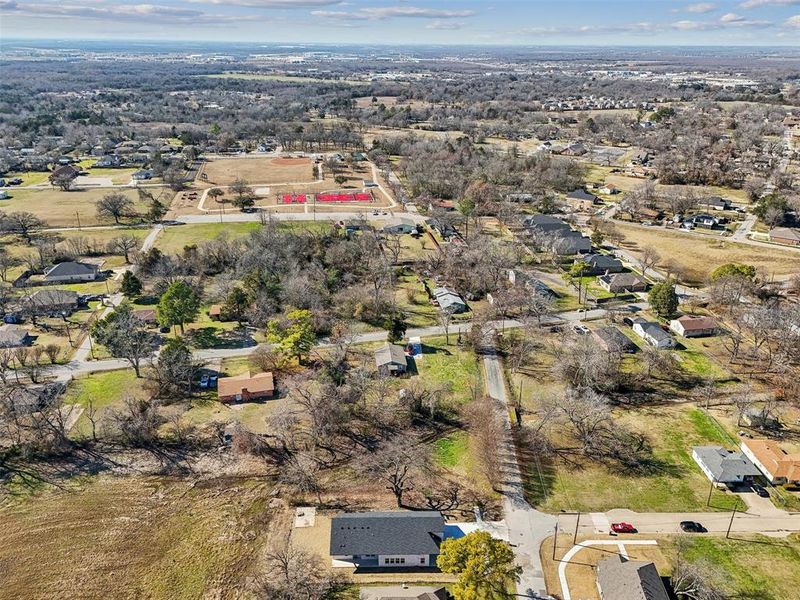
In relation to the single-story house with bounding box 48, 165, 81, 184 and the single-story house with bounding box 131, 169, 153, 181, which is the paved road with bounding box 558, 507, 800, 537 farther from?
the single-story house with bounding box 48, 165, 81, 184

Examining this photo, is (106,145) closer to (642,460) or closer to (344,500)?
(344,500)

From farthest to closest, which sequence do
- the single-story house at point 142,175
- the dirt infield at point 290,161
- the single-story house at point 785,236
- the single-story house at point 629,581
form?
the dirt infield at point 290,161
the single-story house at point 142,175
the single-story house at point 785,236
the single-story house at point 629,581

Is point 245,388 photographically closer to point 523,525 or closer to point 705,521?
point 523,525

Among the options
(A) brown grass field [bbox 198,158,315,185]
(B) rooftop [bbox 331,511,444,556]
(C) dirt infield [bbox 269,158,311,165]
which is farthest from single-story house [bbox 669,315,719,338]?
(C) dirt infield [bbox 269,158,311,165]

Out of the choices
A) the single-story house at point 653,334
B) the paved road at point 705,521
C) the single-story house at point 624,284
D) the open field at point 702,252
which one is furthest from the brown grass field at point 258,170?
the paved road at point 705,521

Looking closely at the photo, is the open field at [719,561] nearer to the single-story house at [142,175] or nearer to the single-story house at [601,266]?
the single-story house at [601,266]
